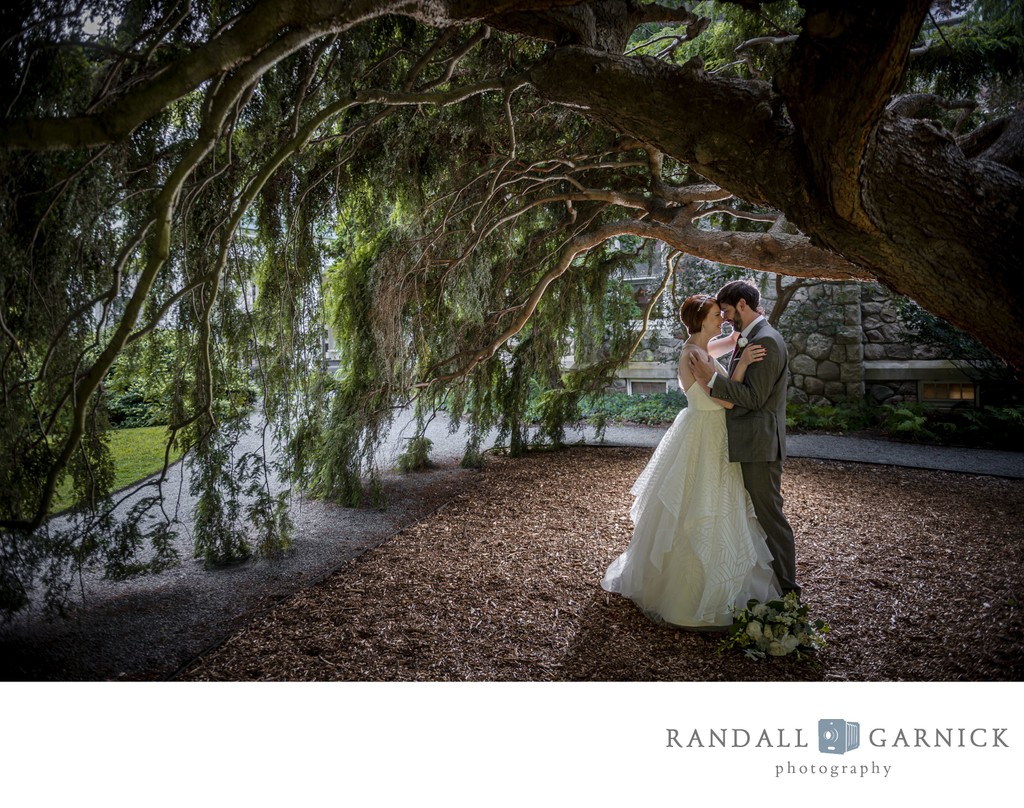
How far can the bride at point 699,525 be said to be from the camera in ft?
7.32

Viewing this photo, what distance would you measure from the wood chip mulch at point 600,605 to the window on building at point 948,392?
5.15ft

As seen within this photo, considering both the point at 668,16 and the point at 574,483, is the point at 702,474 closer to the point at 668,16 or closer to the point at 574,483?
the point at 668,16

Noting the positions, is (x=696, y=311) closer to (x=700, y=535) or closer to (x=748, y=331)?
(x=748, y=331)

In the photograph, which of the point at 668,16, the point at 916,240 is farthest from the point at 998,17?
the point at 916,240

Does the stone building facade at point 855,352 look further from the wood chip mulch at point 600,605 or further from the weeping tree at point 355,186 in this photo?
the weeping tree at point 355,186

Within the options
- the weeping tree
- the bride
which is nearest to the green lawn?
the weeping tree

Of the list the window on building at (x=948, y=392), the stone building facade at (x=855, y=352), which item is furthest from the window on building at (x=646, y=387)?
the window on building at (x=948, y=392)

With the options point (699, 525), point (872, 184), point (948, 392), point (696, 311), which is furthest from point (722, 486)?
point (948, 392)

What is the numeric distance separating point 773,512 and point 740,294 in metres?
0.86

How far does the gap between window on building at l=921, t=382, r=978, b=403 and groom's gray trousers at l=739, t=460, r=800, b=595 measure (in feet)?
14.4

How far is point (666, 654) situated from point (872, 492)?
9.87 feet

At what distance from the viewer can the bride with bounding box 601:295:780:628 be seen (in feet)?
7.32

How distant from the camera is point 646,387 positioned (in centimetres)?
796
